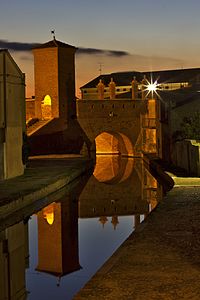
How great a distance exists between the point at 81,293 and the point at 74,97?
35089mm

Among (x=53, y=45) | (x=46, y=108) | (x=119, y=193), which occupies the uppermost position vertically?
(x=53, y=45)

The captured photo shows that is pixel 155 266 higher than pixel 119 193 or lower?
higher

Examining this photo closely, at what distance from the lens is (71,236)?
12.2 m

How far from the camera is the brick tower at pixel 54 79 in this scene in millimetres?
38656

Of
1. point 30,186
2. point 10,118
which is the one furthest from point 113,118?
point 30,186

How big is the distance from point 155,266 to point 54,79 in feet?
109

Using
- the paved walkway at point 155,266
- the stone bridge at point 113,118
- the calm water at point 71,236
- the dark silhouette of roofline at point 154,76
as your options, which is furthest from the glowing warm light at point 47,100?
the paved walkway at point 155,266

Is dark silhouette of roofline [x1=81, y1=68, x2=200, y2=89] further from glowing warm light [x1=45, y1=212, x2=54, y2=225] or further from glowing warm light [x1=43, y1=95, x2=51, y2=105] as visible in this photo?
glowing warm light [x1=45, y1=212, x2=54, y2=225]

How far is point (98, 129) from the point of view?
3838cm

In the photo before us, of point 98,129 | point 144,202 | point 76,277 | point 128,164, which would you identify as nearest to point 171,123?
point 128,164

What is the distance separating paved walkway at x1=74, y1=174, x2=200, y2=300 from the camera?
5.65m

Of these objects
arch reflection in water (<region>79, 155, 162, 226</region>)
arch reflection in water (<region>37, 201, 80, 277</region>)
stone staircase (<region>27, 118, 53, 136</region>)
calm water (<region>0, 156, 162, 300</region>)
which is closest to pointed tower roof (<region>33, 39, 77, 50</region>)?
stone staircase (<region>27, 118, 53, 136</region>)

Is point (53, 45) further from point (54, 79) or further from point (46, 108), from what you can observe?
point (46, 108)

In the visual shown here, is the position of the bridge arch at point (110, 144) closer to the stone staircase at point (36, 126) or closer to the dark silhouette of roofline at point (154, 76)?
the stone staircase at point (36, 126)
